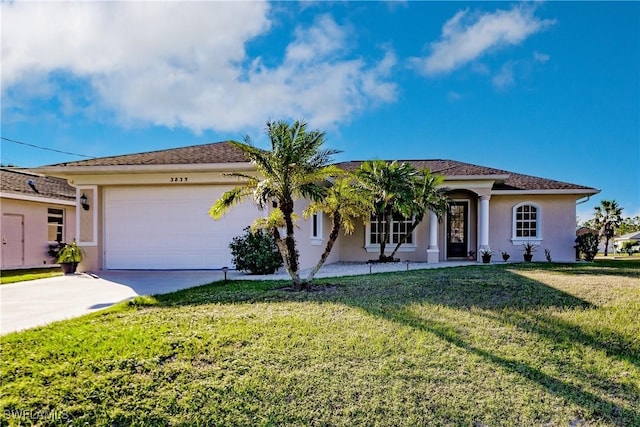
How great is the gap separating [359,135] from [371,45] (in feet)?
19.9

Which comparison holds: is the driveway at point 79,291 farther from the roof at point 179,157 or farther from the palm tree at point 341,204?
the palm tree at point 341,204

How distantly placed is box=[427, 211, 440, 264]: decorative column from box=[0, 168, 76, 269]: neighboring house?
15554 millimetres

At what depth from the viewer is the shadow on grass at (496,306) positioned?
360 cm

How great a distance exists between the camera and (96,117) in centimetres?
2000

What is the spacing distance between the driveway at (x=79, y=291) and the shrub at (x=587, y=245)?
13.5m

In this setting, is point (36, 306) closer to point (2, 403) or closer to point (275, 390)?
point (2, 403)

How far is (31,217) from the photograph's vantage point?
15977 mm

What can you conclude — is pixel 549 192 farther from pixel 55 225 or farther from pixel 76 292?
pixel 55 225

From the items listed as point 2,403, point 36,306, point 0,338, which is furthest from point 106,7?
point 2,403

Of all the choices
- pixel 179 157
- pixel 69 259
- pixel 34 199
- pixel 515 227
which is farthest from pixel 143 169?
pixel 515 227

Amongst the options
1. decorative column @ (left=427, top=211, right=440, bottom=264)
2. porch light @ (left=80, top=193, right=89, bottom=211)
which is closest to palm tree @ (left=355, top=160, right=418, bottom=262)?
decorative column @ (left=427, top=211, right=440, bottom=264)

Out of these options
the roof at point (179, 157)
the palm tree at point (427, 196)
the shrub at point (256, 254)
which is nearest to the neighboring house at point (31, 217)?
the roof at point (179, 157)

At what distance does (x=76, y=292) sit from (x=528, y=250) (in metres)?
16.0

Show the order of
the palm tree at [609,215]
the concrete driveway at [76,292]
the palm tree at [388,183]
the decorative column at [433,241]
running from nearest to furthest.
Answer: the concrete driveway at [76,292], the palm tree at [388,183], the decorative column at [433,241], the palm tree at [609,215]
